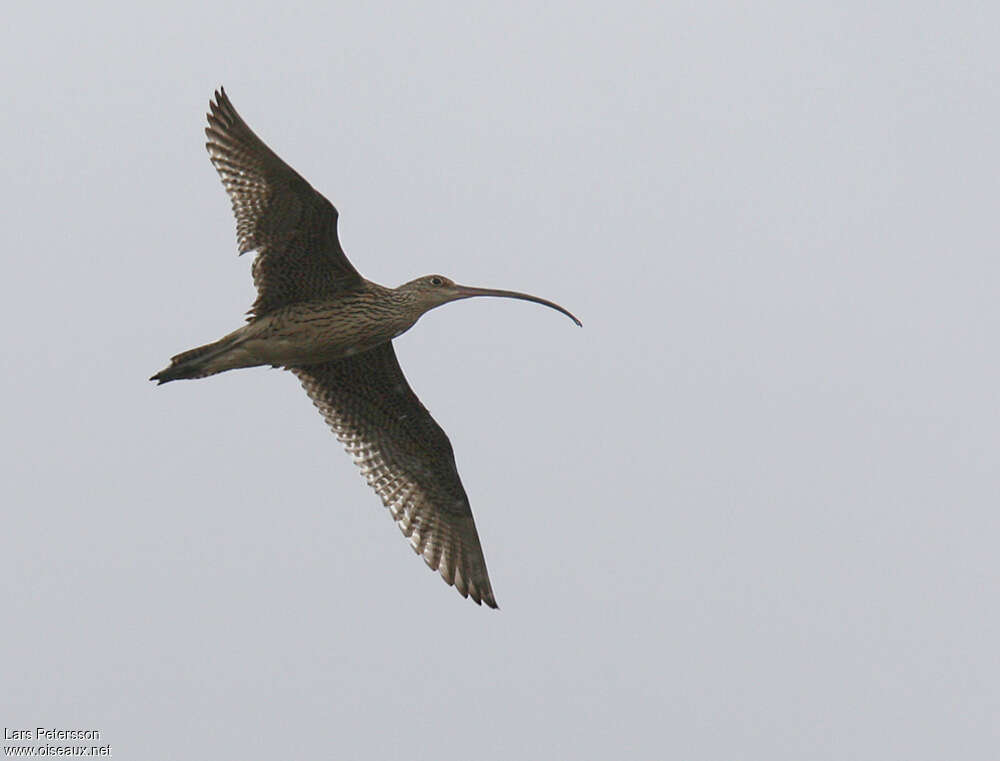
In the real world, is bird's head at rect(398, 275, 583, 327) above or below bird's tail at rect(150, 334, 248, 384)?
above

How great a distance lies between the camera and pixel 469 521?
20.8 m

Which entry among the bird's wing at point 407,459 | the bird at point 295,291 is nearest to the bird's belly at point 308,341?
the bird at point 295,291

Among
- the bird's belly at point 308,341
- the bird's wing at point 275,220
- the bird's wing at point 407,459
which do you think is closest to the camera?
the bird's wing at point 275,220

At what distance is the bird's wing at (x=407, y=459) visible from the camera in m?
20.4

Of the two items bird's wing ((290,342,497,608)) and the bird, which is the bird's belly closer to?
the bird

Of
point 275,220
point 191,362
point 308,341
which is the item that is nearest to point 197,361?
point 191,362

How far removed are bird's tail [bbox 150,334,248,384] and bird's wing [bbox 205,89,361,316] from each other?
2.10 ft

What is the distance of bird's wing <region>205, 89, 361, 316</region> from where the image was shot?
17.9 m

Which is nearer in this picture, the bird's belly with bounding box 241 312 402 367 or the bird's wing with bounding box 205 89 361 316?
the bird's wing with bounding box 205 89 361 316

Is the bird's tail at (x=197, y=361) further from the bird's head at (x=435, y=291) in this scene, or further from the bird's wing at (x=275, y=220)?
the bird's head at (x=435, y=291)

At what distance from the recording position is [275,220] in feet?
59.5

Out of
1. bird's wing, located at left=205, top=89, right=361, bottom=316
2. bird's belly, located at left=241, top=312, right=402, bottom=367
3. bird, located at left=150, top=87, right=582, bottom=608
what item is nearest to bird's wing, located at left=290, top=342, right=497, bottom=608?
bird, located at left=150, top=87, right=582, bottom=608

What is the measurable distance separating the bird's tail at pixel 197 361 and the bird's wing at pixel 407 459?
223cm

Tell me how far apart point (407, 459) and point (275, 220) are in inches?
163
